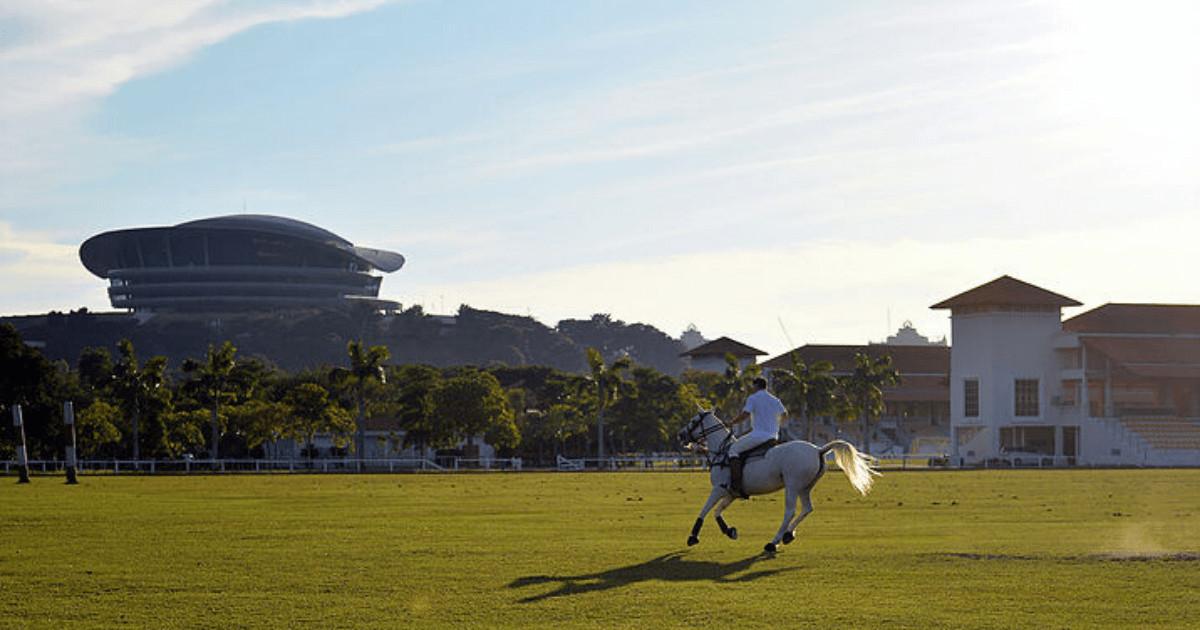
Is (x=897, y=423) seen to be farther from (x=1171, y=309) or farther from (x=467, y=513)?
(x=467, y=513)

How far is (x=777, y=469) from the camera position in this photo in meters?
19.8

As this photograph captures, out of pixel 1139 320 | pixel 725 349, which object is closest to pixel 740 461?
pixel 1139 320

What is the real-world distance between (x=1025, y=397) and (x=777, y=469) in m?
89.2

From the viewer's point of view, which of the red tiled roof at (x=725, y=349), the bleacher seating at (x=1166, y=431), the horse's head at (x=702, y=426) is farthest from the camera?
the red tiled roof at (x=725, y=349)

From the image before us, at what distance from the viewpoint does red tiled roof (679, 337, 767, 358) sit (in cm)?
16012

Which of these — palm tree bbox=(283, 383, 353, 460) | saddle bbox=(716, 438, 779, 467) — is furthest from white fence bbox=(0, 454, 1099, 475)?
saddle bbox=(716, 438, 779, 467)

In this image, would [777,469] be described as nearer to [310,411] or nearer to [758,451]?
[758,451]

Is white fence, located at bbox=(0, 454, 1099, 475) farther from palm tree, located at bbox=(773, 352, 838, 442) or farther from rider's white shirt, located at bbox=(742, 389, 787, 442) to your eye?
rider's white shirt, located at bbox=(742, 389, 787, 442)

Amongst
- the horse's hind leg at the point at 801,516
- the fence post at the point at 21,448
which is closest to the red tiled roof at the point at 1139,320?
the fence post at the point at 21,448

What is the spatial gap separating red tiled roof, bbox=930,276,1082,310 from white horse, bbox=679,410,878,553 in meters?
85.5

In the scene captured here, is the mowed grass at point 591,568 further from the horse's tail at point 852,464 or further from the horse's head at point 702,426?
the horse's head at point 702,426

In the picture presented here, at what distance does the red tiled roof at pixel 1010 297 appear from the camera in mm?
103125

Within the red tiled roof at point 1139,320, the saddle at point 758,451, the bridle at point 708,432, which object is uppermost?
the red tiled roof at point 1139,320

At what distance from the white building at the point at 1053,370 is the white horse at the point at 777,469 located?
82912mm
